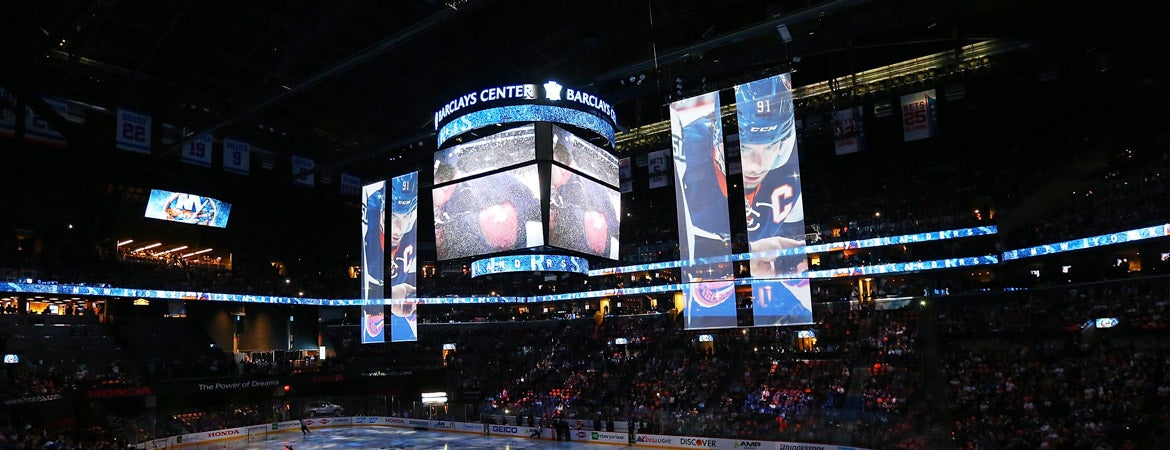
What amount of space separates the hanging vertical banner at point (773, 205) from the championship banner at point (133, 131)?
2355 centimetres

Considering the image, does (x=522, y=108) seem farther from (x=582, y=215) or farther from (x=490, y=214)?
(x=582, y=215)

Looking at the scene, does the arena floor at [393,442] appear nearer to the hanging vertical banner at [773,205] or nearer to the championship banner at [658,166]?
the championship banner at [658,166]

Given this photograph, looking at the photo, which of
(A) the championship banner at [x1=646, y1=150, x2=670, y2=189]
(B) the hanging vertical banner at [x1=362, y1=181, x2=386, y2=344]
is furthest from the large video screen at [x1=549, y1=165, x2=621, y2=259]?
(A) the championship banner at [x1=646, y1=150, x2=670, y2=189]

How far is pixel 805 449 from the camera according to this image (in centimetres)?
2330

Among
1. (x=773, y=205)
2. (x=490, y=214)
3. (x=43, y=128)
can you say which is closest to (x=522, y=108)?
(x=490, y=214)

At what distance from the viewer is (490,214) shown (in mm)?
21734

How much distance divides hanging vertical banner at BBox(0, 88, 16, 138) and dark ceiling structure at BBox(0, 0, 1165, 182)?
0.97 metres

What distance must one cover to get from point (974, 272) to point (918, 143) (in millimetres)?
8005

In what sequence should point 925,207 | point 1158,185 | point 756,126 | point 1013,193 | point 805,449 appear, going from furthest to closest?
point 925,207
point 1013,193
point 1158,185
point 805,449
point 756,126

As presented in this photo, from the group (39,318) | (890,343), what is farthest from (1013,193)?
(39,318)

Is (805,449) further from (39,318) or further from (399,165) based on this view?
(39,318)

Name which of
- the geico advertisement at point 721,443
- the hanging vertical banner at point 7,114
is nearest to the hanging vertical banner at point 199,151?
the hanging vertical banner at point 7,114

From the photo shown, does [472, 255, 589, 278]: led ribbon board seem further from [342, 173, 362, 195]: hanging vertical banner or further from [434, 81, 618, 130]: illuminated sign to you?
[342, 173, 362, 195]: hanging vertical banner

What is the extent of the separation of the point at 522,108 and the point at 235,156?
19060 mm
